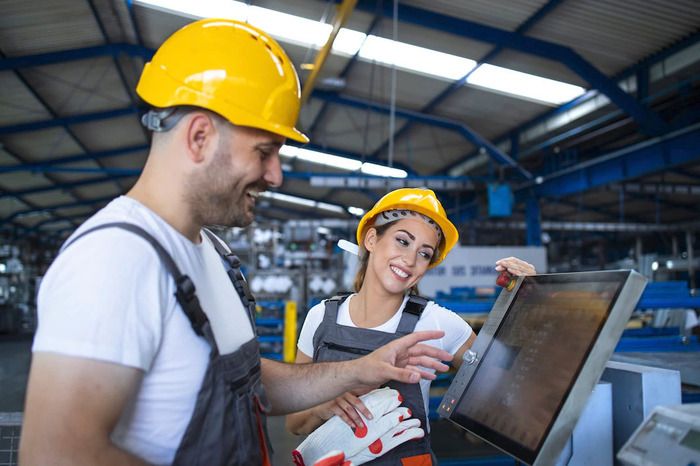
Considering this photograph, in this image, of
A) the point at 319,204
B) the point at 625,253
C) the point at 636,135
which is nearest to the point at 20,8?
the point at 636,135

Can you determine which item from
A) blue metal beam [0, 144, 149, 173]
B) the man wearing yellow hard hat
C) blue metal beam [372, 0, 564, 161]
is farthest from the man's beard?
blue metal beam [0, 144, 149, 173]

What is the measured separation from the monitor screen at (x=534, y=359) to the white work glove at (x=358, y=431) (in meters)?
0.30

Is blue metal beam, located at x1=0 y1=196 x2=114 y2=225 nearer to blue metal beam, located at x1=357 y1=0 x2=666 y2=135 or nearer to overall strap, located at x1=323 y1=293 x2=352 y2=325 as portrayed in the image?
blue metal beam, located at x1=357 y1=0 x2=666 y2=135

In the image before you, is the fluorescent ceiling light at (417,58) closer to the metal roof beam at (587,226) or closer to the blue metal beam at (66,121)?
the blue metal beam at (66,121)

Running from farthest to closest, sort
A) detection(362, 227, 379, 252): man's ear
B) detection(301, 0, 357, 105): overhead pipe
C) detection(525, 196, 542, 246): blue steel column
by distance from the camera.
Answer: detection(525, 196, 542, 246): blue steel column < detection(301, 0, 357, 105): overhead pipe < detection(362, 227, 379, 252): man's ear

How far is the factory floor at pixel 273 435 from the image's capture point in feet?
6.07

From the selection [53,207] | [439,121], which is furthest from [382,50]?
[53,207]

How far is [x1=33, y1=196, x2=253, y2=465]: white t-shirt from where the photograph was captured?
3.05 ft

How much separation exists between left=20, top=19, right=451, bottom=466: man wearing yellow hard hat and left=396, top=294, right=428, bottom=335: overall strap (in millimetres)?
586

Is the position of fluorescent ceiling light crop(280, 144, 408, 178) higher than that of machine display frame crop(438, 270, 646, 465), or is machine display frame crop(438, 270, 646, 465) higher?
fluorescent ceiling light crop(280, 144, 408, 178)

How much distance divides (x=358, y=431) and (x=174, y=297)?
2.70ft

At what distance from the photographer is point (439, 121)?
10688 mm

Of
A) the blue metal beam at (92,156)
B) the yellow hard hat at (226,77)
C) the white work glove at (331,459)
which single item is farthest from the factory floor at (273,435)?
the blue metal beam at (92,156)

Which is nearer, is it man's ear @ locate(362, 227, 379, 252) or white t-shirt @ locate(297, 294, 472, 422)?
white t-shirt @ locate(297, 294, 472, 422)
